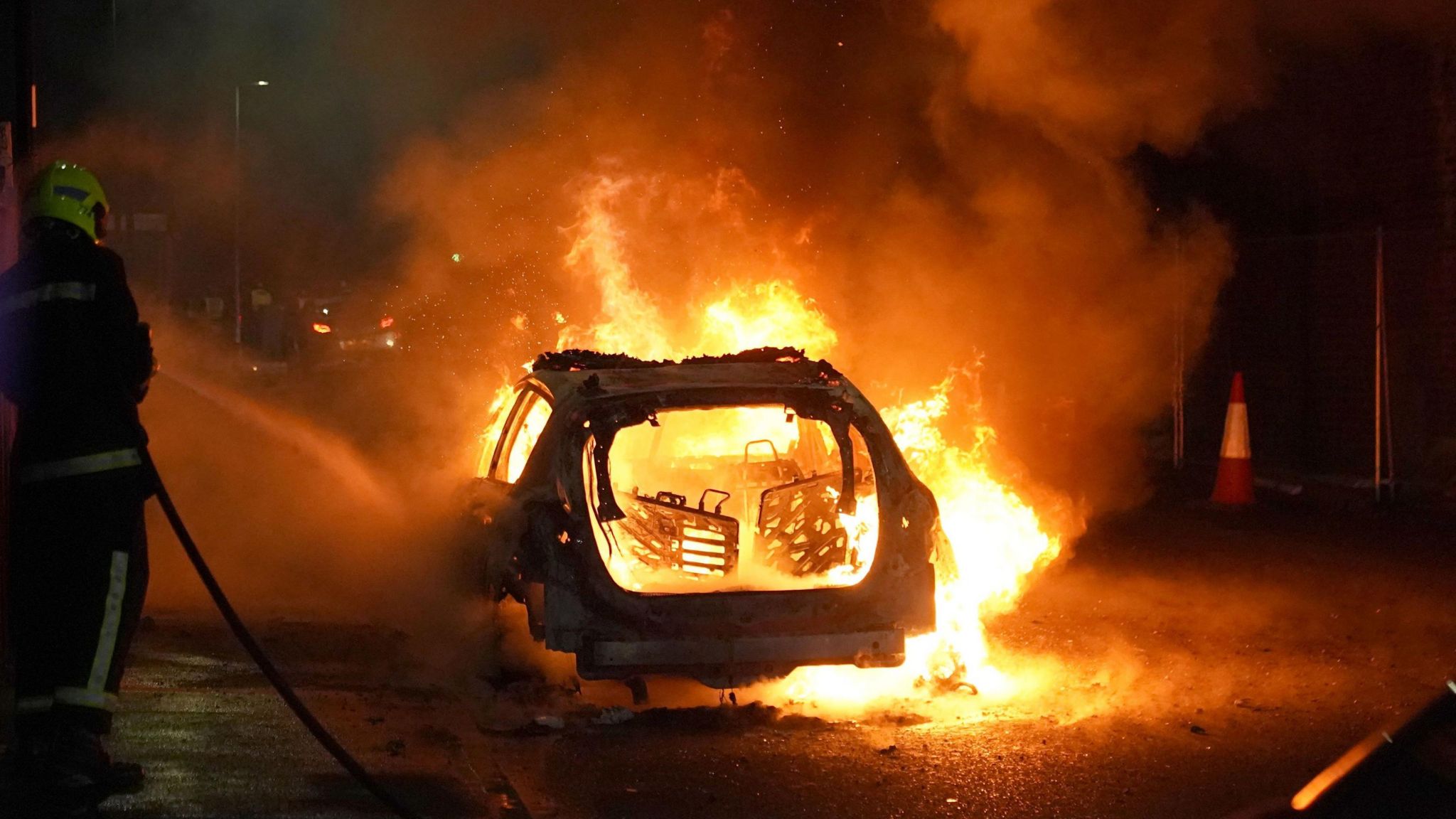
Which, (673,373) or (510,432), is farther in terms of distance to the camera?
(510,432)

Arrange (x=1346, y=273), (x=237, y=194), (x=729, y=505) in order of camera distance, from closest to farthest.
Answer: (x=729, y=505), (x=1346, y=273), (x=237, y=194)

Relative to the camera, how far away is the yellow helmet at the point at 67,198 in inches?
200

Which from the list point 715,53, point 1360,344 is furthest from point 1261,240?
point 715,53

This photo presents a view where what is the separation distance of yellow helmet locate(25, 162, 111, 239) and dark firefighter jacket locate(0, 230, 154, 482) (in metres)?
0.11

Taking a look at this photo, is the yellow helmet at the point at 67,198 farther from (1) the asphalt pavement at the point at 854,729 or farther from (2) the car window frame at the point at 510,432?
(2) the car window frame at the point at 510,432

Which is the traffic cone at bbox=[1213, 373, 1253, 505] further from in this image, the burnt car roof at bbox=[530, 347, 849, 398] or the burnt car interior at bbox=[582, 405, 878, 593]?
the burnt car roof at bbox=[530, 347, 849, 398]

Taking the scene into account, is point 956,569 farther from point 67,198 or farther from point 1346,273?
point 1346,273

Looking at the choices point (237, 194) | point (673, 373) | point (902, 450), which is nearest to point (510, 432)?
point (673, 373)

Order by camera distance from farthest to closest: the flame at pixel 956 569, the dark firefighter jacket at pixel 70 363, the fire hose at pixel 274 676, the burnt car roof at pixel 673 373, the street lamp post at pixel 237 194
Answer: the street lamp post at pixel 237 194 < the flame at pixel 956 569 < the burnt car roof at pixel 673 373 < the dark firefighter jacket at pixel 70 363 < the fire hose at pixel 274 676

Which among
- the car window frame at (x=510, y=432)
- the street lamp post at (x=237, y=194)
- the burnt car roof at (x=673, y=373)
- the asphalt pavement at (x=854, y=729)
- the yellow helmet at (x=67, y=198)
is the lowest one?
the asphalt pavement at (x=854, y=729)

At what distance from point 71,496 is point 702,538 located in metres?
2.86

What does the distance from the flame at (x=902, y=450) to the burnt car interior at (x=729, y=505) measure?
0.23 feet

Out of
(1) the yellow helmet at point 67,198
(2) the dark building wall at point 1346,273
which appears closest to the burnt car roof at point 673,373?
(1) the yellow helmet at point 67,198

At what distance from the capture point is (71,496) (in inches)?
192
